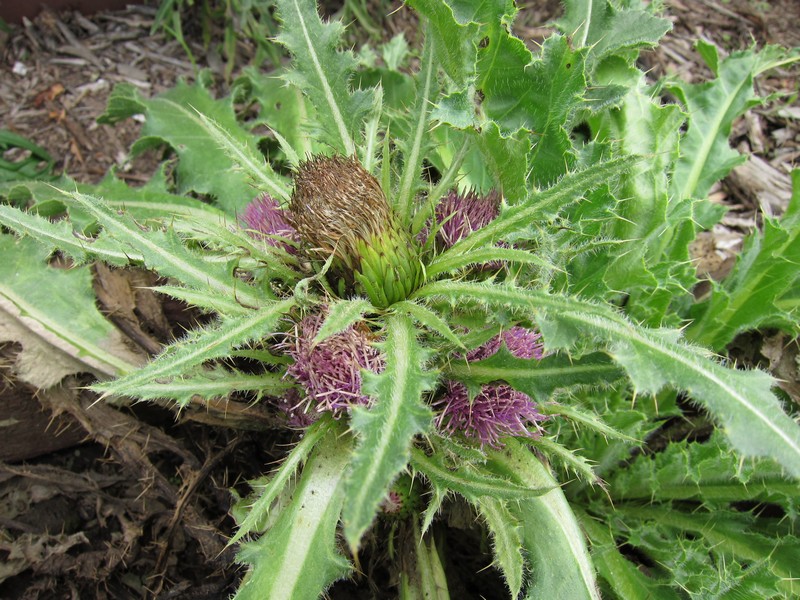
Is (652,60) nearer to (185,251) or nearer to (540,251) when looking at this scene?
(540,251)

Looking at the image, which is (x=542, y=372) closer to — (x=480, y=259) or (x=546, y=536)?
(x=480, y=259)

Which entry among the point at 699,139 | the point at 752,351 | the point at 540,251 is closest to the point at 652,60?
the point at 699,139

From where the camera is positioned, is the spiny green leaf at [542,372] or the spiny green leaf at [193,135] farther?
the spiny green leaf at [193,135]

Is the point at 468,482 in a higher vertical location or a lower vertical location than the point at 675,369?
lower

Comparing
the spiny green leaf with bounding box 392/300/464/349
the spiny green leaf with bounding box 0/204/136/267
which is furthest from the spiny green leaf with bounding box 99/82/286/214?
the spiny green leaf with bounding box 392/300/464/349

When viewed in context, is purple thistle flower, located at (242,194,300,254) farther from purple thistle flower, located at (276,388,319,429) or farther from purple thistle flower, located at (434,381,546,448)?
purple thistle flower, located at (434,381,546,448)

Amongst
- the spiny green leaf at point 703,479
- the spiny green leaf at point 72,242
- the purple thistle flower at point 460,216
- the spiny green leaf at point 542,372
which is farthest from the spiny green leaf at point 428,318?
the spiny green leaf at point 703,479

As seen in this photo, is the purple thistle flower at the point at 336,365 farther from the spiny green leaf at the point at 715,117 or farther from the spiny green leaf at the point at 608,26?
the spiny green leaf at the point at 715,117

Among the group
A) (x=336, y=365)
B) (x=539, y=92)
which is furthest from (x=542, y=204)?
(x=336, y=365)
